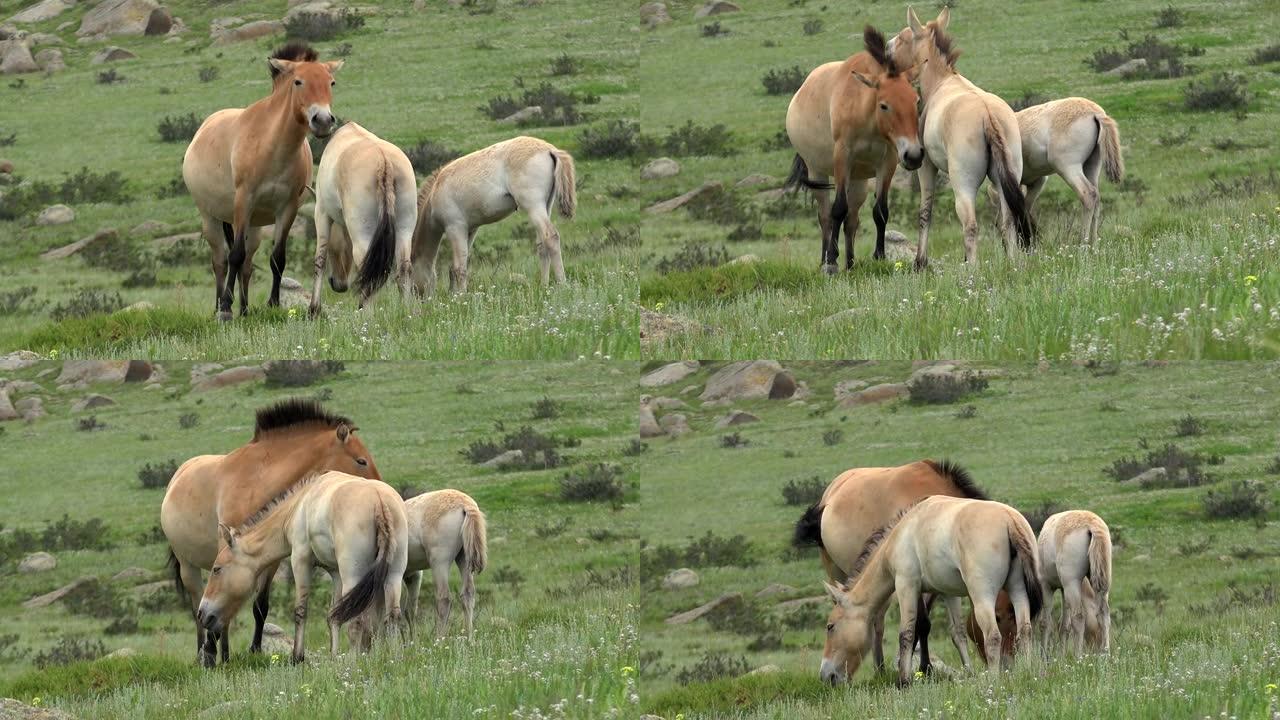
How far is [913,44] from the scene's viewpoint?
20688 mm

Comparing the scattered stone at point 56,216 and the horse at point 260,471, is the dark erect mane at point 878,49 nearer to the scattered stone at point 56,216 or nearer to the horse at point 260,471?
the horse at point 260,471

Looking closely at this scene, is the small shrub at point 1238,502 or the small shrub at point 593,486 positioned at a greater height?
the small shrub at point 593,486

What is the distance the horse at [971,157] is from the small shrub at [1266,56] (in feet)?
69.0

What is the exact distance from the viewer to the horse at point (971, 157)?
18109 mm

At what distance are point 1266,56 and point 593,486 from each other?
22685 mm

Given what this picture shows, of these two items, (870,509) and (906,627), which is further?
(870,509)

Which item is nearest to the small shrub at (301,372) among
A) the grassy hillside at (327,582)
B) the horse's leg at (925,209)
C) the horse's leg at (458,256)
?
the grassy hillside at (327,582)

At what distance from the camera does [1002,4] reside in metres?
45.8

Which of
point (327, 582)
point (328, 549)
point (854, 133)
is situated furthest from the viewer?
point (327, 582)

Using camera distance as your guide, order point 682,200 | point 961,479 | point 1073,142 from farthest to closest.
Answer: point 682,200
point 1073,142
point 961,479

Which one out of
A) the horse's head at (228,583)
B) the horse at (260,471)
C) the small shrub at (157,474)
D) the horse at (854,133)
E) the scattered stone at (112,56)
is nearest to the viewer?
the horse's head at (228,583)

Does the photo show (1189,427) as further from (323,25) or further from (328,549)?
(323,25)

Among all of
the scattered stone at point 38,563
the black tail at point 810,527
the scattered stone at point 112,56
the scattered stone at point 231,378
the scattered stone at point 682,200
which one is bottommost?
the scattered stone at point 38,563

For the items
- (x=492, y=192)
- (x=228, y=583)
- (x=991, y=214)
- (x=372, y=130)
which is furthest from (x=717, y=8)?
(x=228, y=583)
